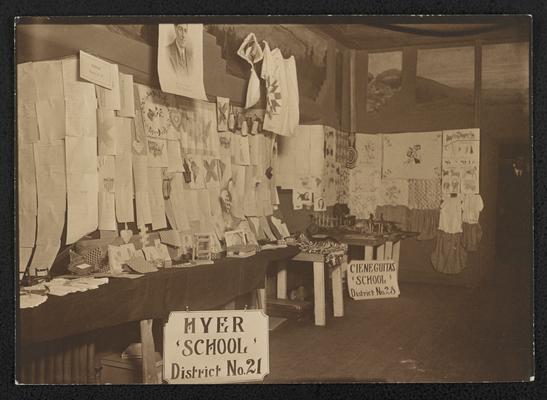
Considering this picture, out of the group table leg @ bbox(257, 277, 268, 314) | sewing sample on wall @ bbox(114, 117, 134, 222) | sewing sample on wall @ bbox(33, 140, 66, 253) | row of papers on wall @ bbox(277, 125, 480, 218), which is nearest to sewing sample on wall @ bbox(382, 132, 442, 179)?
row of papers on wall @ bbox(277, 125, 480, 218)

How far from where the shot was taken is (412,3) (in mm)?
2027

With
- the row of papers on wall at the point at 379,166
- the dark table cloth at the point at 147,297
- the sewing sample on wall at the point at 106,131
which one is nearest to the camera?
the dark table cloth at the point at 147,297

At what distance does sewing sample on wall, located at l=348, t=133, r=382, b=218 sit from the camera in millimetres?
2004

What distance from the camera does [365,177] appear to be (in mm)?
2016

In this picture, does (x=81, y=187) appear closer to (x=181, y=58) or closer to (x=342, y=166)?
(x=181, y=58)

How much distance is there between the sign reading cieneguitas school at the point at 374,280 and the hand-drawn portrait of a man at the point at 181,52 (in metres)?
0.92

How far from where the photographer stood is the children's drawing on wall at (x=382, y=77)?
199 centimetres

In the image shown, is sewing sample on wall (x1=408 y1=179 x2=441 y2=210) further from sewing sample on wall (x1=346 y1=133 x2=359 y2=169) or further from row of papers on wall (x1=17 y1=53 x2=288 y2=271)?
row of papers on wall (x1=17 y1=53 x2=288 y2=271)

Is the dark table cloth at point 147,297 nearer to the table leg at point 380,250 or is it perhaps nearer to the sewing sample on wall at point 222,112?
the table leg at point 380,250

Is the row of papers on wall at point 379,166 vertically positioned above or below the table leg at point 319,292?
above

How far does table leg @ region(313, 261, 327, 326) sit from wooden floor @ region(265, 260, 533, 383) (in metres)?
0.03

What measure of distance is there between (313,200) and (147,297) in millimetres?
656

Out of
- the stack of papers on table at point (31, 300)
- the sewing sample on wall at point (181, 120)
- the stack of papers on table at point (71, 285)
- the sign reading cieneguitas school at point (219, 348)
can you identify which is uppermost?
the sewing sample on wall at point (181, 120)

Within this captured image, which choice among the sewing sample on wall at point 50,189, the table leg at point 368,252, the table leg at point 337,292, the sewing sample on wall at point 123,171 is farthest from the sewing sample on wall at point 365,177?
the sewing sample on wall at point 50,189
